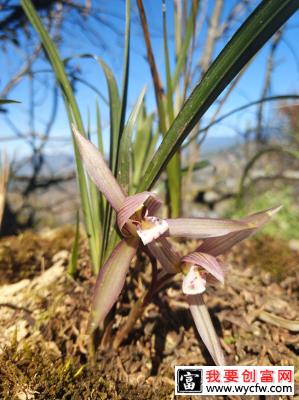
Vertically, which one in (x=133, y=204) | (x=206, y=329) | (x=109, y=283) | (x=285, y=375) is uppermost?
(x=133, y=204)

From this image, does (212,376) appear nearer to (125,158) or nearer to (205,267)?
(205,267)

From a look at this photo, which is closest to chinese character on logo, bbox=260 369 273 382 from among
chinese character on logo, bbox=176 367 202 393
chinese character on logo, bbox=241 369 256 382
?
chinese character on logo, bbox=241 369 256 382

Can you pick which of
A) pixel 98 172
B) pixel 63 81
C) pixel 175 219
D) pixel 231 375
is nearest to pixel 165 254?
pixel 175 219

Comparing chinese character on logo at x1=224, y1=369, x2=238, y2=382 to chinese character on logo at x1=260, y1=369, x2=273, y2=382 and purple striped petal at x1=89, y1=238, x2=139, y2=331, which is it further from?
purple striped petal at x1=89, y1=238, x2=139, y2=331

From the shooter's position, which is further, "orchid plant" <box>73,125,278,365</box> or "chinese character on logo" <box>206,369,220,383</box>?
"chinese character on logo" <box>206,369,220,383</box>

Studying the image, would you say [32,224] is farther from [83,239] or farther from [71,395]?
[71,395]

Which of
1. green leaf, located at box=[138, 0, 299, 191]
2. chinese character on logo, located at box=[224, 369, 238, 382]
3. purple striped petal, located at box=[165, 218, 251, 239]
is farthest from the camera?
chinese character on logo, located at box=[224, 369, 238, 382]
